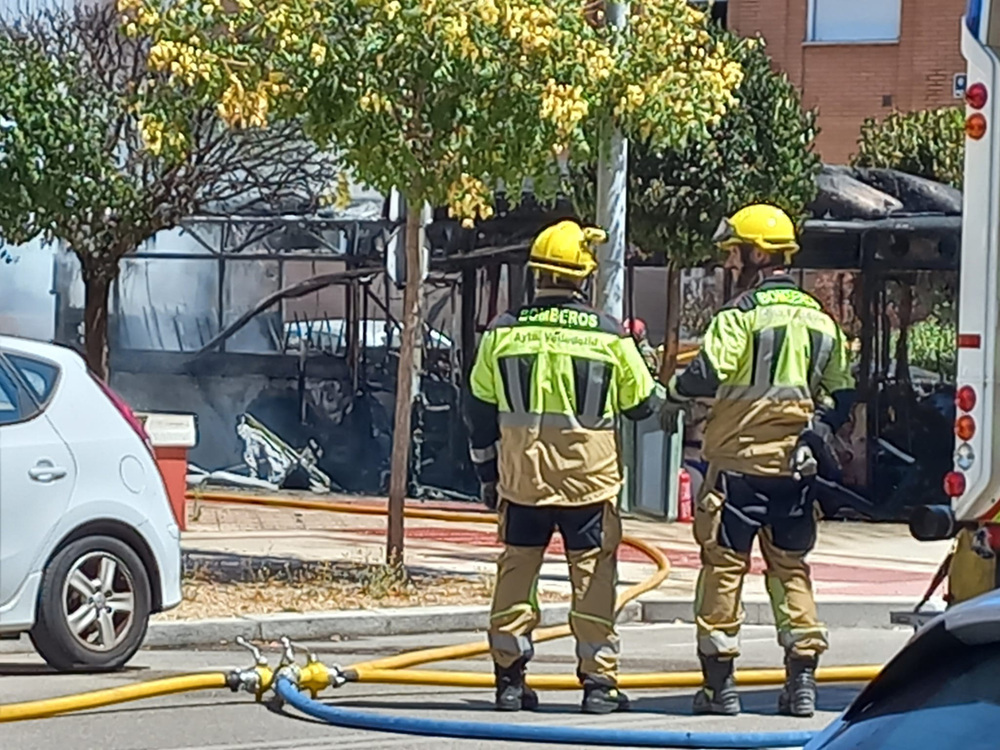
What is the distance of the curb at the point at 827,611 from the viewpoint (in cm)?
1191

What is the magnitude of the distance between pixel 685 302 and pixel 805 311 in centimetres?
1258

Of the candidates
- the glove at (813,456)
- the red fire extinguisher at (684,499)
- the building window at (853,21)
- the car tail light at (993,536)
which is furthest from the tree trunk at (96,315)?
the building window at (853,21)

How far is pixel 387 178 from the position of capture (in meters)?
11.7

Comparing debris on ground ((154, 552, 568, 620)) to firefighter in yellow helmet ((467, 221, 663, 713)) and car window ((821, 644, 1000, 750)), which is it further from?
car window ((821, 644, 1000, 750))

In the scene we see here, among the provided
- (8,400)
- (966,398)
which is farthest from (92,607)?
(966,398)

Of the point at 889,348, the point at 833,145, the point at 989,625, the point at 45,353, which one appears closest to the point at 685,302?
the point at 889,348

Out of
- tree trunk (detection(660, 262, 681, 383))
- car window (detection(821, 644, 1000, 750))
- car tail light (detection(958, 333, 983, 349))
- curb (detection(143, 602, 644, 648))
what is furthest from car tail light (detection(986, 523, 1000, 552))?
tree trunk (detection(660, 262, 681, 383))

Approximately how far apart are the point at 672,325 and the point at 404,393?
22.4 ft

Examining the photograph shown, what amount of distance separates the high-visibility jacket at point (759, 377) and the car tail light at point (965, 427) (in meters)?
0.72

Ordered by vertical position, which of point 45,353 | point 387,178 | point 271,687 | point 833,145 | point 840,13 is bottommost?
point 271,687

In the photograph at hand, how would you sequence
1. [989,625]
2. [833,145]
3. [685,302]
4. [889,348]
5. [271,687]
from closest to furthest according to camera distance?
[989,625]
[271,687]
[889,348]
[685,302]
[833,145]

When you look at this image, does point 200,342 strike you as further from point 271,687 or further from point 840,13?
point 271,687

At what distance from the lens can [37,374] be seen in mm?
9078

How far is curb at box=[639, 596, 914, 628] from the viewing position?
1191 cm
